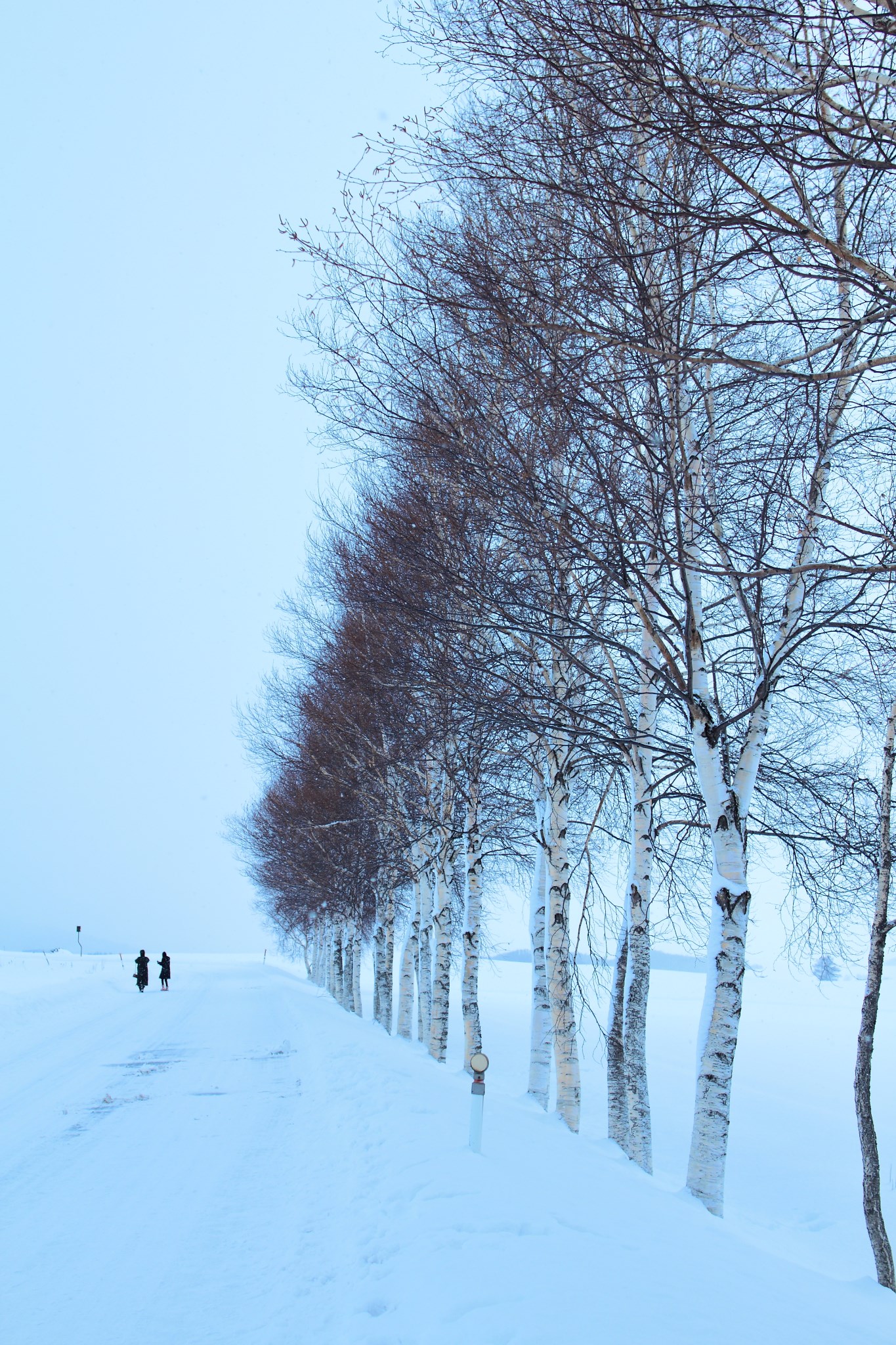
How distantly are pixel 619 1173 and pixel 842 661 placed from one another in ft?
16.3

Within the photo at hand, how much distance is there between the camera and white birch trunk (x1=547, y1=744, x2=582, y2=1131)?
10.8m

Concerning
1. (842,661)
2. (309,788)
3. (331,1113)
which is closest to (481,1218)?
(331,1113)

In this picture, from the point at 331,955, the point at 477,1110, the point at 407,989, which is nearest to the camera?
the point at 477,1110

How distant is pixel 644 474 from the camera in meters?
7.91

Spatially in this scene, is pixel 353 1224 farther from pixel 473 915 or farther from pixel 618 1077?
pixel 473 915

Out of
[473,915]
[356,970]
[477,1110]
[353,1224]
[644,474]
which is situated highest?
[644,474]

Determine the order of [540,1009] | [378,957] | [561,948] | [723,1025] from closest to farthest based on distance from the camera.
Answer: [723,1025], [561,948], [540,1009], [378,957]

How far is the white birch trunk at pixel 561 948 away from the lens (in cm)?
1078

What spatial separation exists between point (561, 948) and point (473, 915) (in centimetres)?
296

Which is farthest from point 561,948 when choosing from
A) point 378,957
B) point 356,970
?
point 356,970

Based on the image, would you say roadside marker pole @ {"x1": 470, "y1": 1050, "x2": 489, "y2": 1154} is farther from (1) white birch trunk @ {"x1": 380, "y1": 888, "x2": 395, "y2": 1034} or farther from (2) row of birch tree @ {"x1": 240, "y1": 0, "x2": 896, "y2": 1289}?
(1) white birch trunk @ {"x1": 380, "y1": 888, "x2": 395, "y2": 1034}

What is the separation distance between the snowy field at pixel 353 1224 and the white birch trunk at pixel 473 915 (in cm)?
93

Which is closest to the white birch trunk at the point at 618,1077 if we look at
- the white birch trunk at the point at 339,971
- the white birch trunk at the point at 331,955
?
the white birch trunk at the point at 339,971

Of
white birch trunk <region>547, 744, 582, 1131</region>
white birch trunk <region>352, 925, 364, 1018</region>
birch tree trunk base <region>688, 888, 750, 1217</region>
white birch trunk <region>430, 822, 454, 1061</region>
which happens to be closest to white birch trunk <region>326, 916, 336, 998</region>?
white birch trunk <region>352, 925, 364, 1018</region>
